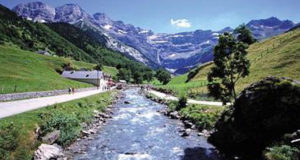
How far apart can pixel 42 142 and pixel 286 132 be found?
22.2m

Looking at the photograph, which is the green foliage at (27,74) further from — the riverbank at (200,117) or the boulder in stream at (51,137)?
the riverbank at (200,117)

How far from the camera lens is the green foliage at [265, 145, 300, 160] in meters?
18.3

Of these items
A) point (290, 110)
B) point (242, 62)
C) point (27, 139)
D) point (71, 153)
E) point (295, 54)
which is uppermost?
point (295, 54)

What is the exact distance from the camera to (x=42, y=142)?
23.8 metres

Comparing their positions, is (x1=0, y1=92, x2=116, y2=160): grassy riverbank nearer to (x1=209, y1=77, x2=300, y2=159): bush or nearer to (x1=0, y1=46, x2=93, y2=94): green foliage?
(x1=209, y1=77, x2=300, y2=159): bush

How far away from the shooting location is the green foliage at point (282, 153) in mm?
18288

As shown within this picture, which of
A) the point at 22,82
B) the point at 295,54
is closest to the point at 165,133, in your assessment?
the point at 22,82

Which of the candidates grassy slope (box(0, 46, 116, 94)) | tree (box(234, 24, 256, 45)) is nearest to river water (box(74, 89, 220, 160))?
grassy slope (box(0, 46, 116, 94))

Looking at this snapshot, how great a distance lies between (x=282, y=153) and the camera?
19141 millimetres

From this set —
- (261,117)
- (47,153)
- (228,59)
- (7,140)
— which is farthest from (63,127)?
(228,59)

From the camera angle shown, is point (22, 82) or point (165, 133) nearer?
point (165, 133)

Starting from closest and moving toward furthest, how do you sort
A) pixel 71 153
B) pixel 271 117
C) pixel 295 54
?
pixel 271 117 → pixel 71 153 → pixel 295 54

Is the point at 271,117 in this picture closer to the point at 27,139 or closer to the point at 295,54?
the point at 27,139

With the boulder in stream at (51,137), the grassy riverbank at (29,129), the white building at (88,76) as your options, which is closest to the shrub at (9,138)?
the grassy riverbank at (29,129)
